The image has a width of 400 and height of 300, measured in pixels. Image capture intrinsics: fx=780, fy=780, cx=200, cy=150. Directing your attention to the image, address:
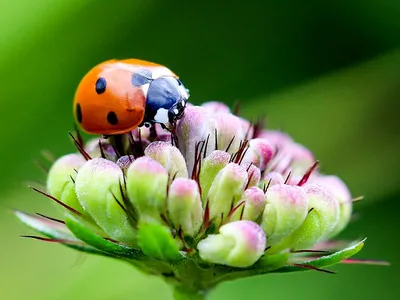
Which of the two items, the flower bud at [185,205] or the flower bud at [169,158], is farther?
the flower bud at [169,158]

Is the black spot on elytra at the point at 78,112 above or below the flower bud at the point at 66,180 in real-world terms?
above

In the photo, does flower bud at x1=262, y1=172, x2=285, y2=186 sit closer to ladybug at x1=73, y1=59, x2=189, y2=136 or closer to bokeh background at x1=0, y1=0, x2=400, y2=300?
ladybug at x1=73, y1=59, x2=189, y2=136

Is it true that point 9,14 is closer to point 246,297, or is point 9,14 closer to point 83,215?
point 246,297

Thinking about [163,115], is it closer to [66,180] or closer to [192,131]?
[192,131]

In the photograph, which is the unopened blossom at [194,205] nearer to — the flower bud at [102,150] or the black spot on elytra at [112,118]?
the flower bud at [102,150]

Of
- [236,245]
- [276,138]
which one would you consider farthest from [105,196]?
[276,138]

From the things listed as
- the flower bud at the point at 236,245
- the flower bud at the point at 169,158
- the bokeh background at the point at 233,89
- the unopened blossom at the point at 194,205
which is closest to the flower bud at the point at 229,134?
the unopened blossom at the point at 194,205

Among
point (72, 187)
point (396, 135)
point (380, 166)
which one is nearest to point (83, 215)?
point (72, 187)
